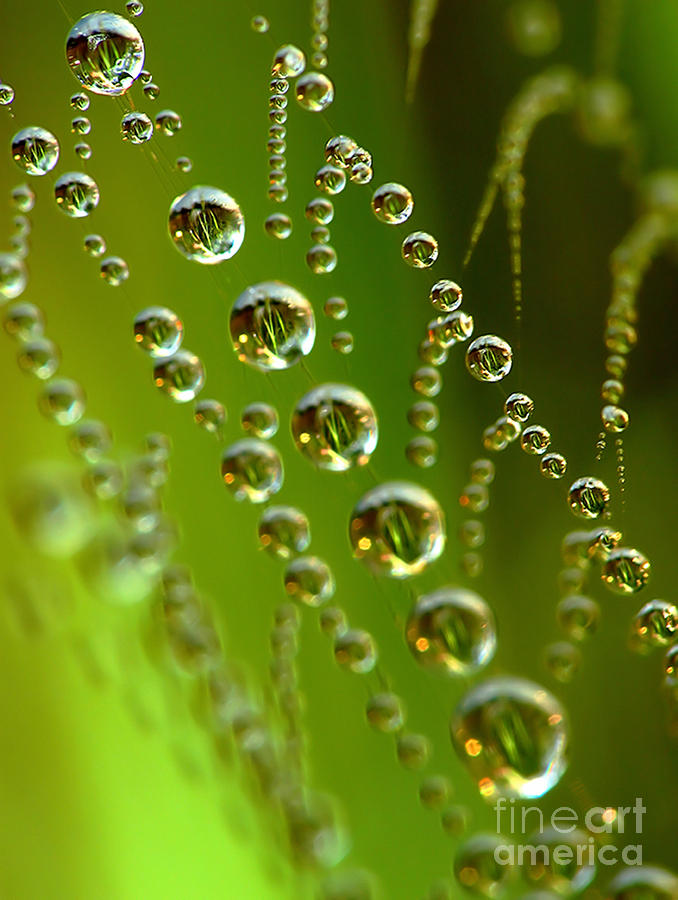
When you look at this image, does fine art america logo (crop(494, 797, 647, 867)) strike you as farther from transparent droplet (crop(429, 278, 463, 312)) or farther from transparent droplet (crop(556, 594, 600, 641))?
transparent droplet (crop(429, 278, 463, 312))

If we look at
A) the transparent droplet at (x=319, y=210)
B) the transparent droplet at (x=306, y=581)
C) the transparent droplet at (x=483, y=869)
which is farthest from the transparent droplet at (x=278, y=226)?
the transparent droplet at (x=483, y=869)

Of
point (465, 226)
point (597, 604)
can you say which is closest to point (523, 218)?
point (465, 226)

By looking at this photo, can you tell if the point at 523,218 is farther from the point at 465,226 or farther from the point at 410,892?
the point at 410,892

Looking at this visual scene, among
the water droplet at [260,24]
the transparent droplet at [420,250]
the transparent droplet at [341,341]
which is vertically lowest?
the transparent droplet at [341,341]

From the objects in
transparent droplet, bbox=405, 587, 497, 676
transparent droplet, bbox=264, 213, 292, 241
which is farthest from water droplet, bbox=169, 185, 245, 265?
transparent droplet, bbox=405, 587, 497, 676

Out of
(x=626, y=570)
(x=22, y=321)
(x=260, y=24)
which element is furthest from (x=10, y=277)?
(x=626, y=570)

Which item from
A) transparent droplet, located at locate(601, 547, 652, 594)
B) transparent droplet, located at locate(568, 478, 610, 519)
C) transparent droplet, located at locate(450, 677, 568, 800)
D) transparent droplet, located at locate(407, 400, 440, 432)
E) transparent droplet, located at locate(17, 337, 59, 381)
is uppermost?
transparent droplet, located at locate(17, 337, 59, 381)

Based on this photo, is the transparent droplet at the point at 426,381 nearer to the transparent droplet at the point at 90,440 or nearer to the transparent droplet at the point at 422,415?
the transparent droplet at the point at 422,415
